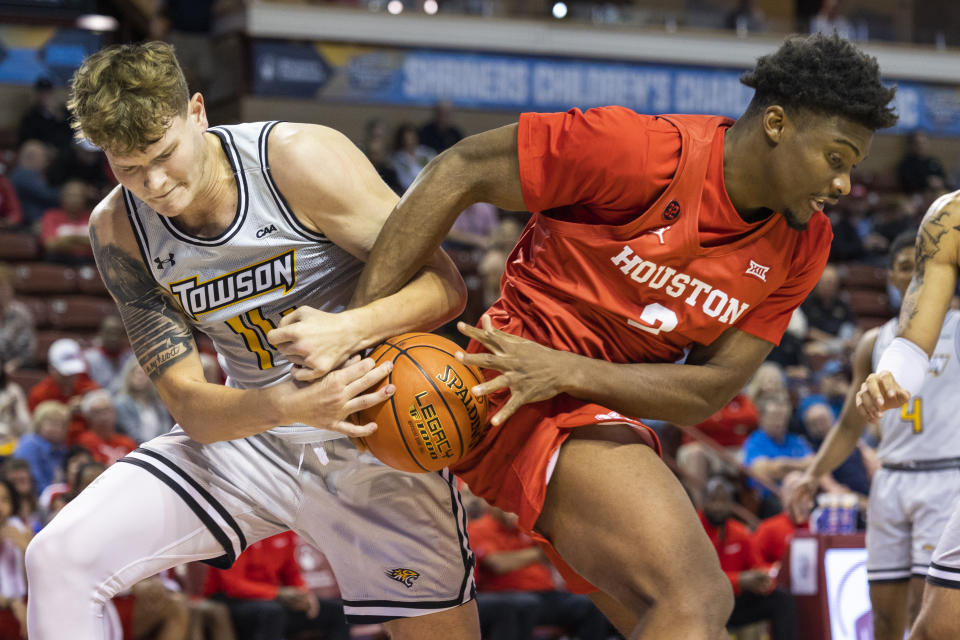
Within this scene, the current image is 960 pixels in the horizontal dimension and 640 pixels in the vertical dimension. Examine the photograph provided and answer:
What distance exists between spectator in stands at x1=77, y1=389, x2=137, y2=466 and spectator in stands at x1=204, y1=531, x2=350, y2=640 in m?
1.24

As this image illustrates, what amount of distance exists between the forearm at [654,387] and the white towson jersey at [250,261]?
0.80 metres

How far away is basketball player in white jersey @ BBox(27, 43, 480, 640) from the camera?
2.97 metres

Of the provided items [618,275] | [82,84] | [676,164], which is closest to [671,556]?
[618,275]

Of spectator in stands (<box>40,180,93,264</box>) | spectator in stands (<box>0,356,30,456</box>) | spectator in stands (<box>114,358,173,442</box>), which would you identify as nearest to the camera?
spectator in stands (<box>0,356,30,456</box>)

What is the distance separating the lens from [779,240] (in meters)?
3.09

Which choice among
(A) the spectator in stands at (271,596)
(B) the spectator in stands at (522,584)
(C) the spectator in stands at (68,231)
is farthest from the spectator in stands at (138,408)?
(C) the spectator in stands at (68,231)

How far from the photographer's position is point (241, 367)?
344 cm

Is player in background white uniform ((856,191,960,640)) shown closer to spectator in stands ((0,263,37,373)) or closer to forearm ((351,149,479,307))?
forearm ((351,149,479,307))

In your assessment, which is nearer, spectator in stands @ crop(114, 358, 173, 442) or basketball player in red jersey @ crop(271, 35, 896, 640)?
basketball player in red jersey @ crop(271, 35, 896, 640)

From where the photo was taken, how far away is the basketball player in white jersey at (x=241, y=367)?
297 cm

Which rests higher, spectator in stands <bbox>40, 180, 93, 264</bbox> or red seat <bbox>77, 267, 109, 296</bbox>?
spectator in stands <bbox>40, 180, 93, 264</bbox>

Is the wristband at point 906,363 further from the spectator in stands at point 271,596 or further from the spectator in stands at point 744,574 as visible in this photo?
the spectator in stands at point 271,596

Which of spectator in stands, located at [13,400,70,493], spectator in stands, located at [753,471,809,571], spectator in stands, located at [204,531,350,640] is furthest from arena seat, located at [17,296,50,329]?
spectator in stands, located at [753,471,809,571]

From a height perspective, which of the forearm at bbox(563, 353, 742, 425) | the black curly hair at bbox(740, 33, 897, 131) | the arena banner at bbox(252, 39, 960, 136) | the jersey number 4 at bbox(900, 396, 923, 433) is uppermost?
the black curly hair at bbox(740, 33, 897, 131)
